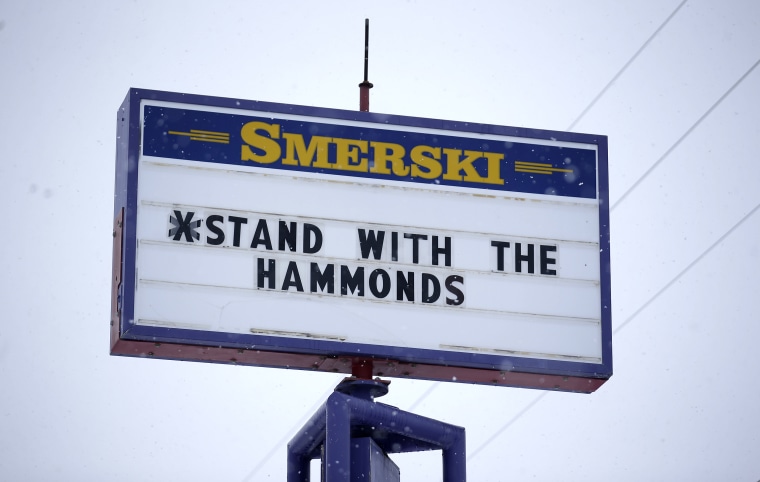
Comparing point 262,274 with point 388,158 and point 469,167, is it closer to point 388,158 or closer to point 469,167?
point 388,158

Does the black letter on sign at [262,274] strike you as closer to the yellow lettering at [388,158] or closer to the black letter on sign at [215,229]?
the black letter on sign at [215,229]

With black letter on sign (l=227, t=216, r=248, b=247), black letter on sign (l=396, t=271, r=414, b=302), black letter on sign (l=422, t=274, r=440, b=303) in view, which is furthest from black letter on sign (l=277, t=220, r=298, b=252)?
black letter on sign (l=422, t=274, r=440, b=303)

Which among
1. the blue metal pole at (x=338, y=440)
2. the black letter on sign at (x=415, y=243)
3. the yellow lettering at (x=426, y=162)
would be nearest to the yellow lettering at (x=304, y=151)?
the yellow lettering at (x=426, y=162)

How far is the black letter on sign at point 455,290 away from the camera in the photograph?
495 inches

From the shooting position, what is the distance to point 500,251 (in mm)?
12820

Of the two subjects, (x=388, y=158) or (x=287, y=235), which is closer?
(x=287, y=235)

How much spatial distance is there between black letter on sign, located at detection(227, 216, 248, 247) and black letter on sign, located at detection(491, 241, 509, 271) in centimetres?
177

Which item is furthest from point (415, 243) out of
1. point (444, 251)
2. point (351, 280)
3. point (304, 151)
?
point (304, 151)

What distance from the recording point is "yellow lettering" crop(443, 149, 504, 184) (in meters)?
13.0

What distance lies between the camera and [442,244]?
1274 cm

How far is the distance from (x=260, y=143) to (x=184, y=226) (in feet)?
2.80

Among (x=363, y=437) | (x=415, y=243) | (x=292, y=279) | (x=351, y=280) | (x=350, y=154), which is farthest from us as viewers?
(x=350, y=154)

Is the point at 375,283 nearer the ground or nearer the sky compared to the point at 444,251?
nearer the ground

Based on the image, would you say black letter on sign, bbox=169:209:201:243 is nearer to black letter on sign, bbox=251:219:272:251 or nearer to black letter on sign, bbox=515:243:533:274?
black letter on sign, bbox=251:219:272:251
